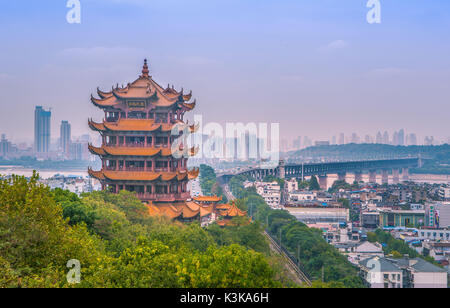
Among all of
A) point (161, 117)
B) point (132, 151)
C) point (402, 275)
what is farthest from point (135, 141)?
point (402, 275)

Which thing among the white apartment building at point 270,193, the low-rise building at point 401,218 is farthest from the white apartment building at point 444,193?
the low-rise building at point 401,218

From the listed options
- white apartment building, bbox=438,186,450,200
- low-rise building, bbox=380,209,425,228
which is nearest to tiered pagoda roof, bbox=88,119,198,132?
low-rise building, bbox=380,209,425,228

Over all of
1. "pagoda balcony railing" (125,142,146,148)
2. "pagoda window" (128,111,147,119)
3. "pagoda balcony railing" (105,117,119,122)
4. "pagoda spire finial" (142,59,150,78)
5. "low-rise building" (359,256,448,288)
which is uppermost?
"pagoda spire finial" (142,59,150,78)

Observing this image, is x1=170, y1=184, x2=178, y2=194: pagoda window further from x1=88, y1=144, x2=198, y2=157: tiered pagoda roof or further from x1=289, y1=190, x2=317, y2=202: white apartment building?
x1=289, y1=190, x2=317, y2=202: white apartment building

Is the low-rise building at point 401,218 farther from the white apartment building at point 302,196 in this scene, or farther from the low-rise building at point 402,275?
the low-rise building at point 402,275

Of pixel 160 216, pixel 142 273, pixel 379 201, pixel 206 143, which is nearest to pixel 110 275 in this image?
pixel 142 273

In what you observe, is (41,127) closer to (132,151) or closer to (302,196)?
(132,151)

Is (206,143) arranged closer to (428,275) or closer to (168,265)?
(428,275)
